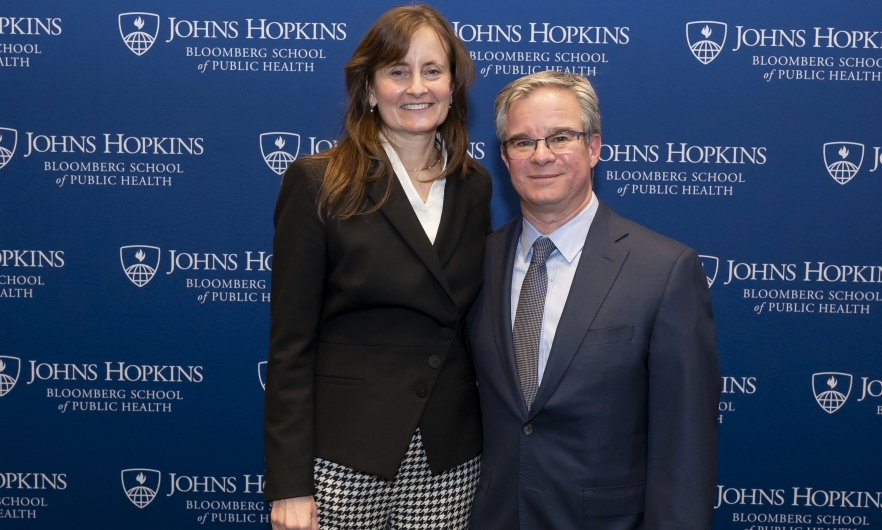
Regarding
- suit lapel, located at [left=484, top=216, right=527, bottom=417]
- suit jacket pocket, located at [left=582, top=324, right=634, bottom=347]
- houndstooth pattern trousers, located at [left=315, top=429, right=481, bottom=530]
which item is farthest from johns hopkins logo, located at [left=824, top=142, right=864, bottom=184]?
houndstooth pattern trousers, located at [left=315, top=429, right=481, bottom=530]

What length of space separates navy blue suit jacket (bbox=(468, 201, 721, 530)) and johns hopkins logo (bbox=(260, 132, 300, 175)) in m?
1.51

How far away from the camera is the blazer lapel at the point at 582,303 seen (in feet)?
5.58

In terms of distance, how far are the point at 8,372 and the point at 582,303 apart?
2.55 m

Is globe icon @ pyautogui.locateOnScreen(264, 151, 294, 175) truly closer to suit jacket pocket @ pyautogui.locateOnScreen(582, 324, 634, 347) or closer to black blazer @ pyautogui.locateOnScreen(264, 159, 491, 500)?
black blazer @ pyautogui.locateOnScreen(264, 159, 491, 500)

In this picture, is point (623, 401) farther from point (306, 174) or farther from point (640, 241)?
point (306, 174)

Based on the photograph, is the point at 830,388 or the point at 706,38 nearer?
the point at 706,38

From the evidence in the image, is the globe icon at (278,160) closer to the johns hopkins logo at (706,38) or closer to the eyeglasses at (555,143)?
the eyeglasses at (555,143)

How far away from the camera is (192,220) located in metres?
3.02

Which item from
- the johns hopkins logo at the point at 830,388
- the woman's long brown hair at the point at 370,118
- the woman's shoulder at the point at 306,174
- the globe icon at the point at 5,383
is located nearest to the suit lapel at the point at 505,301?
the woman's long brown hair at the point at 370,118

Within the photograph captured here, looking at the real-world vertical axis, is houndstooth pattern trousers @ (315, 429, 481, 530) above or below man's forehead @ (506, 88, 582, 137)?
below

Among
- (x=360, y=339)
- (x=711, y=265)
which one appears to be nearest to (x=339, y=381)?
(x=360, y=339)

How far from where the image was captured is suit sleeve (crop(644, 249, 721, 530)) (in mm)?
1654

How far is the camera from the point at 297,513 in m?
1.76

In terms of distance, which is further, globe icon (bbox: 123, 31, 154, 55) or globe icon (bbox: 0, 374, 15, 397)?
globe icon (bbox: 0, 374, 15, 397)
